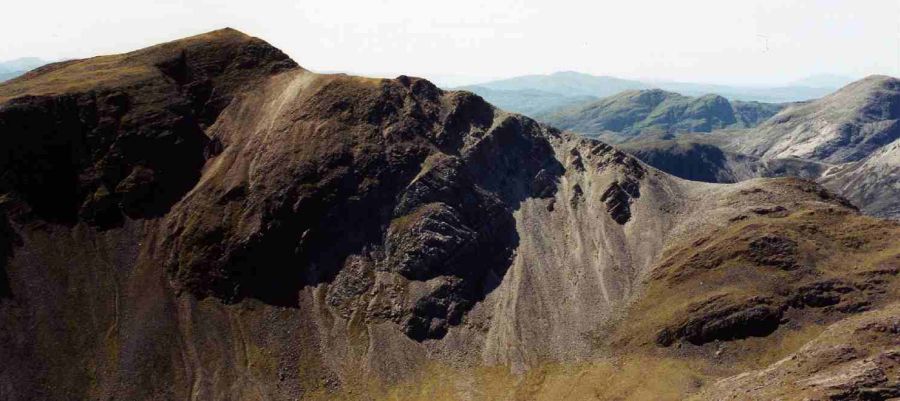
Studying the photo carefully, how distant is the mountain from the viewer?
116m

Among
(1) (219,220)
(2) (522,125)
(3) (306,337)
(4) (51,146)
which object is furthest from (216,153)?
(2) (522,125)

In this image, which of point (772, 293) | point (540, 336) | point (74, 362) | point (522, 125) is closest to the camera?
point (74, 362)

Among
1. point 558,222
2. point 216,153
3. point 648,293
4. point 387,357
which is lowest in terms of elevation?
point 387,357

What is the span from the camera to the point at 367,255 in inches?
5778

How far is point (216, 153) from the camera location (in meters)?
159

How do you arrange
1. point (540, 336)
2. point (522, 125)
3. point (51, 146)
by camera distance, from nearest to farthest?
point (540, 336), point (51, 146), point (522, 125)

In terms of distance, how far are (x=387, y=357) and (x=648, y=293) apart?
6181cm

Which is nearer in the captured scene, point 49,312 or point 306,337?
point 49,312

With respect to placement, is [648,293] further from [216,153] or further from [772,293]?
[216,153]

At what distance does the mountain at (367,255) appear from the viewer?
11644 centimetres

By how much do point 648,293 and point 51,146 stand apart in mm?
145402

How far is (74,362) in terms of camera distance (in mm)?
113750

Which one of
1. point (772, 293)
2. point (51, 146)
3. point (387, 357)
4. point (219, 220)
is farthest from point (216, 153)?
point (772, 293)

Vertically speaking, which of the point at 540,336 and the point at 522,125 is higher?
the point at 522,125
